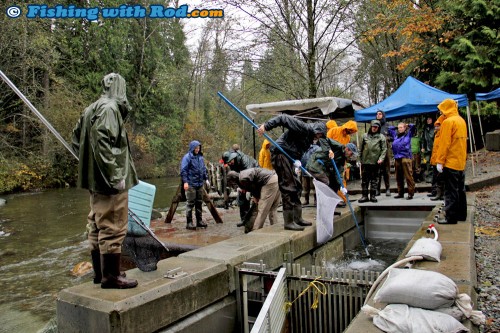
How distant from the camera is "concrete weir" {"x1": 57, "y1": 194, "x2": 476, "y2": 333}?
3053 millimetres

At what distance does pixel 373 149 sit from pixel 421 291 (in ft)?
20.7

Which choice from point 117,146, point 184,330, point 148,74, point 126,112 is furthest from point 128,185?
point 148,74

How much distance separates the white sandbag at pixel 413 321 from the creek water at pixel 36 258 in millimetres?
4520

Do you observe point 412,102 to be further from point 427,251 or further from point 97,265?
point 97,265

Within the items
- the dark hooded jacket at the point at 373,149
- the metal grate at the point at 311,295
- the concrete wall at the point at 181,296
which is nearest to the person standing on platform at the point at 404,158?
the dark hooded jacket at the point at 373,149

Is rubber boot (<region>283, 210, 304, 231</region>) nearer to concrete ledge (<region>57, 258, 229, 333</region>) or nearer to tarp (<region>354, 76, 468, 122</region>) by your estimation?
concrete ledge (<region>57, 258, 229, 333</region>)

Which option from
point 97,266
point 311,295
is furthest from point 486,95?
point 97,266

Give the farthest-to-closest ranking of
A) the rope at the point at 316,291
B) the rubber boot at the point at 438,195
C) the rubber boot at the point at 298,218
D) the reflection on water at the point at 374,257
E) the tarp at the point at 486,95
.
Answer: the tarp at the point at 486,95, the rubber boot at the point at 438,195, the reflection on water at the point at 374,257, the rubber boot at the point at 298,218, the rope at the point at 316,291

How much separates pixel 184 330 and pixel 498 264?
3628 millimetres

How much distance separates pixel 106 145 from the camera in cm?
322

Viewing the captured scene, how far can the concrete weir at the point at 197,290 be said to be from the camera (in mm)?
3053

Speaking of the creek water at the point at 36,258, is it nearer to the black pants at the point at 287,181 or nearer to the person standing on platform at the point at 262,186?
the person standing on platform at the point at 262,186

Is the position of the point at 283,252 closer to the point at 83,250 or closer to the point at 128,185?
the point at 128,185

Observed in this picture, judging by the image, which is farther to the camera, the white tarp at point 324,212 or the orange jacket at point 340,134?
the orange jacket at point 340,134
